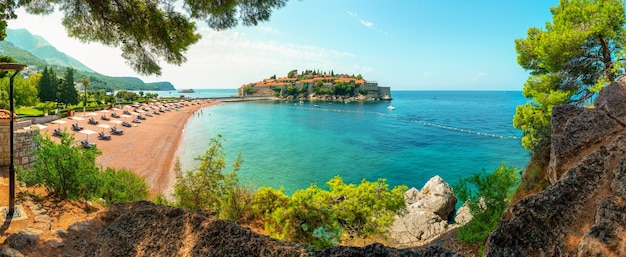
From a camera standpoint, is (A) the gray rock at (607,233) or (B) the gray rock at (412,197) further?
(B) the gray rock at (412,197)

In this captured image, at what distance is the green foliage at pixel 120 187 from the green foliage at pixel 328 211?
3.92 m

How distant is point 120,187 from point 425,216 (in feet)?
39.7

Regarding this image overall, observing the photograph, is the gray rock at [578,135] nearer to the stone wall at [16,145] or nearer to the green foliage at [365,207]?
the green foliage at [365,207]

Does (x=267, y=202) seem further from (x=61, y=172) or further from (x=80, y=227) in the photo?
(x=61, y=172)

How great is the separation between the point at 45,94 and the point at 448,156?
185 feet

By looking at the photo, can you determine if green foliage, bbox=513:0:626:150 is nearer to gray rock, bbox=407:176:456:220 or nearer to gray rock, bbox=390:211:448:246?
gray rock, bbox=390:211:448:246

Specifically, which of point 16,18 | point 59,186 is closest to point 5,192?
point 59,186

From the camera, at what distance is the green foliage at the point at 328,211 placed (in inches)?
313

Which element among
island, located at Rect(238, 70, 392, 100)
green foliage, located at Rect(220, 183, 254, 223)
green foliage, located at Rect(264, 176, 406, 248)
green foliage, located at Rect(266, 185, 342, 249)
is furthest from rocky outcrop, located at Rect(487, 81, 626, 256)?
island, located at Rect(238, 70, 392, 100)

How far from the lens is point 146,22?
7234 millimetres

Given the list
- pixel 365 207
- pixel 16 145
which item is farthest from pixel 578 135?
pixel 16 145

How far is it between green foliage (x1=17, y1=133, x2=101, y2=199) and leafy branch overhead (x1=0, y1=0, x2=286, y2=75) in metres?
2.70

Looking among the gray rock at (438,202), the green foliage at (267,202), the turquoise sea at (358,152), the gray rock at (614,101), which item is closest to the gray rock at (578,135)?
the gray rock at (614,101)

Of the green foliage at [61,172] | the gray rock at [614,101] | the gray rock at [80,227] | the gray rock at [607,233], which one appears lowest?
the gray rock at [80,227]
